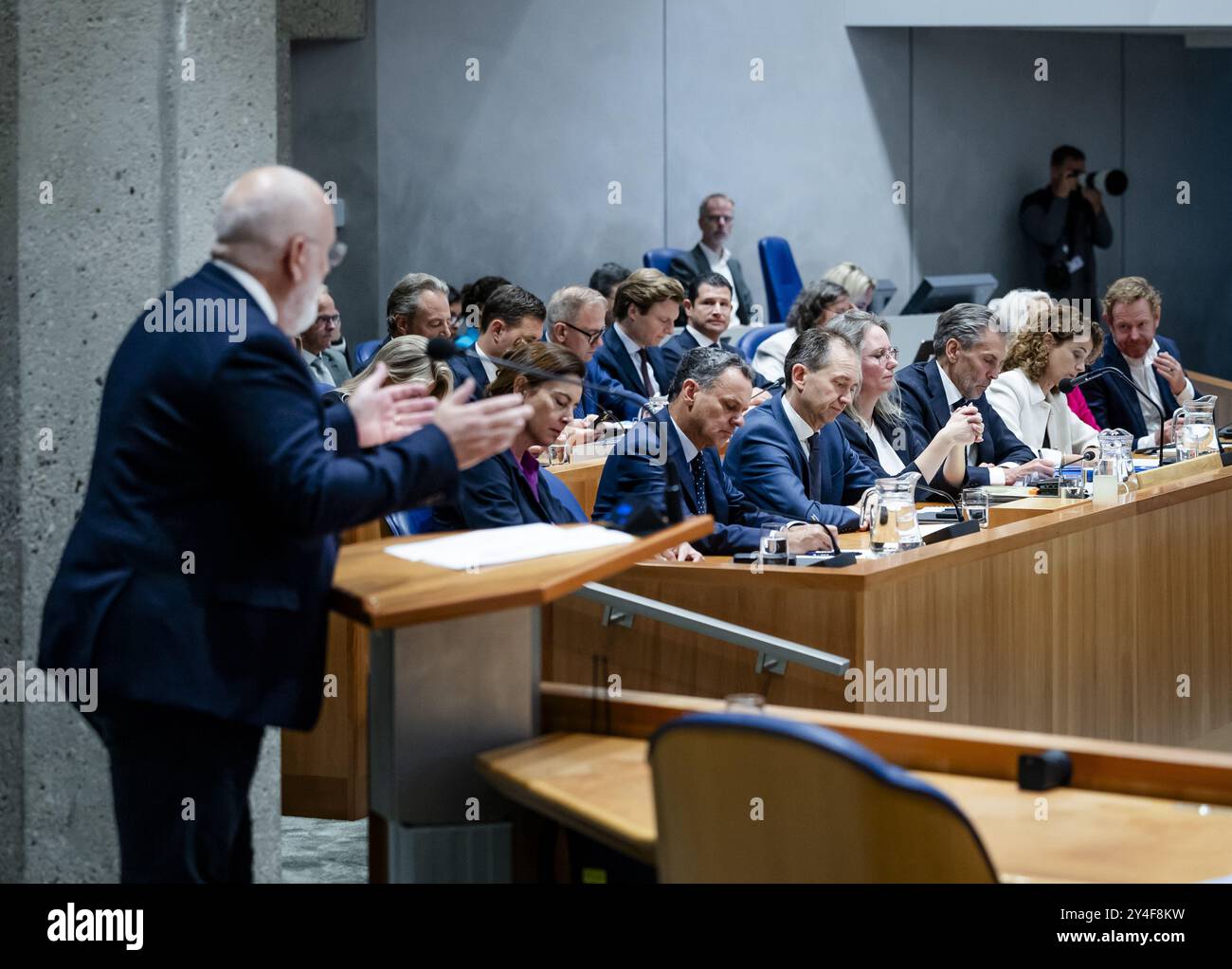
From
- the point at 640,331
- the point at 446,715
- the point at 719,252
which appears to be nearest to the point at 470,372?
the point at 640,331

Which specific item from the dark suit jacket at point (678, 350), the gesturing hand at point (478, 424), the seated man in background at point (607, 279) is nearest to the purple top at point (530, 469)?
the gesturing hand at point (478, 424)

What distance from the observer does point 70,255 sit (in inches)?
113

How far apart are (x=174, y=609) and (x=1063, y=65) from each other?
11628mm

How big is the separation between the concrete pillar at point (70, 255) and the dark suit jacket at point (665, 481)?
1.53 m

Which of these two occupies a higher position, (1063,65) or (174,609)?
(1063,65)

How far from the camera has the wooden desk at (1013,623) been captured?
12.0 feet

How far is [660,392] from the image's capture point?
7352 mm

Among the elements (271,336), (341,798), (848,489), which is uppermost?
(271,336)

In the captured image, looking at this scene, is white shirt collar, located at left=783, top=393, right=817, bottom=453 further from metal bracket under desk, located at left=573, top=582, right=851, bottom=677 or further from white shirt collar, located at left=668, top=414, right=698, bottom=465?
metal bracket under desk, located at left=573, top=582, right=851, bottom=677

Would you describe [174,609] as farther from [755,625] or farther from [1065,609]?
[1065,609]

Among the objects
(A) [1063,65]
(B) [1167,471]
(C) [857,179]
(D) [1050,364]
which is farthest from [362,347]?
(A) [1063,65]

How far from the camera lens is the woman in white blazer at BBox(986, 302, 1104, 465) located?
6.11 metres

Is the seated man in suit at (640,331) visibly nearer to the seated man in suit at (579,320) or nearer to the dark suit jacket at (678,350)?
the dark suit jacket at (678,350)

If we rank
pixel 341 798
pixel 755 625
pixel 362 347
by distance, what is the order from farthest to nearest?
pixel 362 347
pixel 341 798
pixel 755 625
